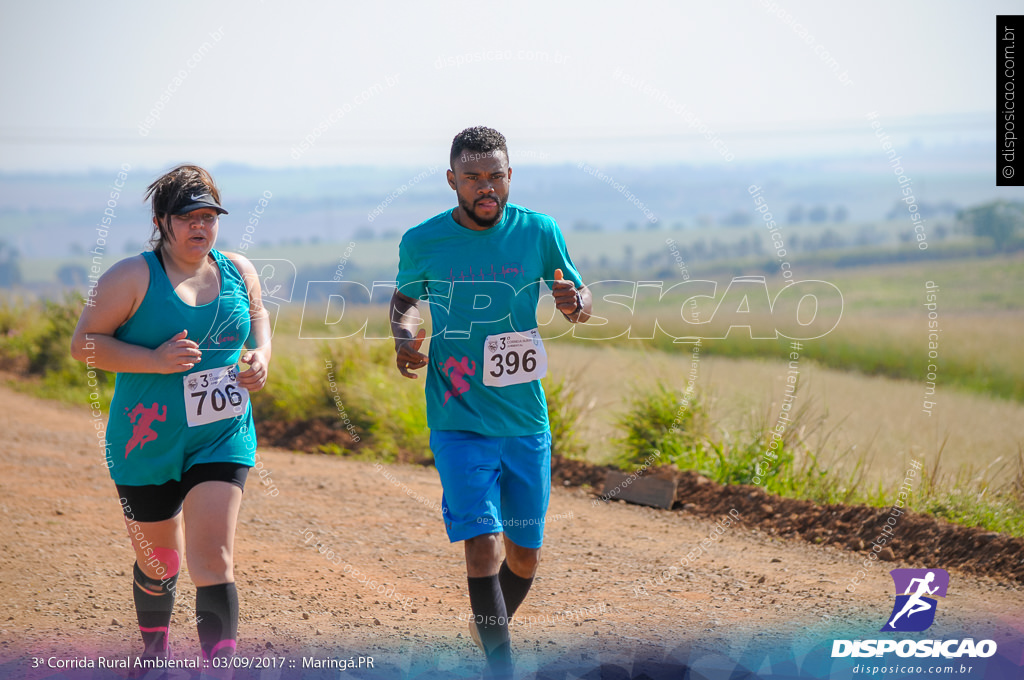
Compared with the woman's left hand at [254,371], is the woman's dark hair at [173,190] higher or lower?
higher

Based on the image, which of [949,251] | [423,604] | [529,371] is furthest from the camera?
[949,251]

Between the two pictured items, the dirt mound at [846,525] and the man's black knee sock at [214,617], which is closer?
the man's black knee sock at [214,617]

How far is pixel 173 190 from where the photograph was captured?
3562 millimetres

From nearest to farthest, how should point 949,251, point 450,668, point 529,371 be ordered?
point 529,371
point 450,668
point 949,251

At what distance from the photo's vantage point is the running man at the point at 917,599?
4.76 meters

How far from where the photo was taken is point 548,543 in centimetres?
639

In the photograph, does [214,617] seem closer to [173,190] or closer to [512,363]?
[512,363]

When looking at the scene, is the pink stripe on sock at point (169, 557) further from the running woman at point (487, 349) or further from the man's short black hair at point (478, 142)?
the man's short black hair at point (478, 142)

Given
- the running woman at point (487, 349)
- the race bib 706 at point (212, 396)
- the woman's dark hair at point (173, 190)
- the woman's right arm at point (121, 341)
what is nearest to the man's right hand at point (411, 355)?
the running woman at point (487, 349)

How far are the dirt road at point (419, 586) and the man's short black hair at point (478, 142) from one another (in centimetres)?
230

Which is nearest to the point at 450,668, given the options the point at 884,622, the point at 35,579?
the point at 884,622

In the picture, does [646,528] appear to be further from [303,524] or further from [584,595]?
[303,524]

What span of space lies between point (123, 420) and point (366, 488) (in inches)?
169

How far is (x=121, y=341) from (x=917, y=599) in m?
4.20
